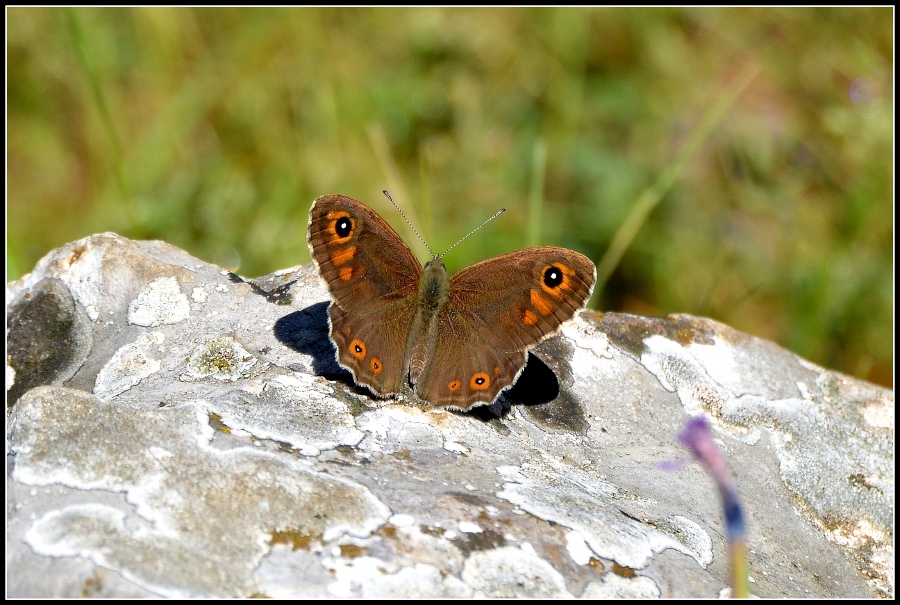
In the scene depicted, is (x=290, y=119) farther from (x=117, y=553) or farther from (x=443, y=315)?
(x=117, y=553)

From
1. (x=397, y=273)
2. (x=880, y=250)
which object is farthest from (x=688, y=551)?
(x=880, y=250)

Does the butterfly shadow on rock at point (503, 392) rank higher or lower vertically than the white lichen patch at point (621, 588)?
higher

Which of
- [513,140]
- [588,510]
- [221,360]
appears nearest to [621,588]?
[588,510]

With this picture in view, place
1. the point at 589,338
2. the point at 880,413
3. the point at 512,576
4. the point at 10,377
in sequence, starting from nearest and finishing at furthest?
the point at 512,576
the point at 10,377
the point at 589,338
the point at 880,413

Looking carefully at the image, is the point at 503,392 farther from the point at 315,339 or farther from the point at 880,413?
the point at 880,413

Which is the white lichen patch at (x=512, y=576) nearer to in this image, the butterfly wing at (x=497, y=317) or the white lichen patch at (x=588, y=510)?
the white lichen patch at (x=588, y=510)

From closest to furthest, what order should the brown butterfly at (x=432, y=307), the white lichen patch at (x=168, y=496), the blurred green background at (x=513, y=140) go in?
the white lichen patch at (x=168, y=496) < the brown butterfly at (x=432, y=307) < the blurred green background at (x=513, y=140)

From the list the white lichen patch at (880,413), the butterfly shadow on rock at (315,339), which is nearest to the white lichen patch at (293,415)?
the butterfly shadow on rock at (315,339)
